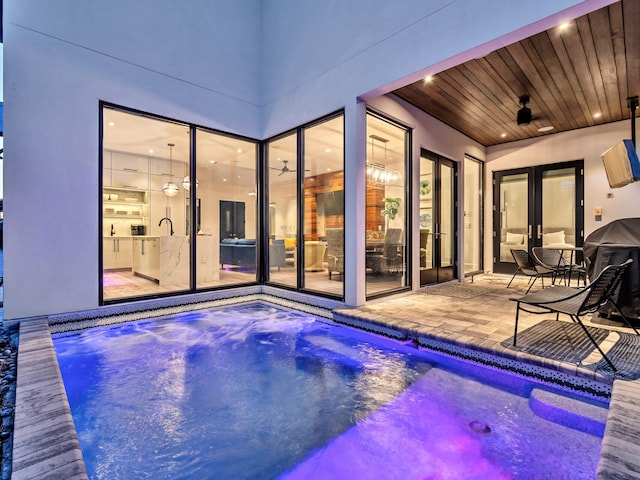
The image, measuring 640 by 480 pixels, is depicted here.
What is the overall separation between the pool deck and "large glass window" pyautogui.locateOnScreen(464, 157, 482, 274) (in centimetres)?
235

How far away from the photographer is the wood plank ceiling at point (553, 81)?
3.65m

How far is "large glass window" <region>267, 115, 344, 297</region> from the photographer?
5.49 meters

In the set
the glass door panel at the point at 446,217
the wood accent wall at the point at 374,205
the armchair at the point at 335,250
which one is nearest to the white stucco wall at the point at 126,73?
the wood accent wall at the point at 374,205

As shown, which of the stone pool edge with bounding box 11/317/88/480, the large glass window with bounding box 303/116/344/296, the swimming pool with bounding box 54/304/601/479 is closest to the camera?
the stone pool edge with bounding box 11/317/88/480

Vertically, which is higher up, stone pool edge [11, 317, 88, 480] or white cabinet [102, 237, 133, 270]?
white cabinet [102, 237, 133, 270]

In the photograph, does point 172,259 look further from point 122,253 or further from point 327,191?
point 122,253

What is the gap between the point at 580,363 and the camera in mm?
2545

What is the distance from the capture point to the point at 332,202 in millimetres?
6117

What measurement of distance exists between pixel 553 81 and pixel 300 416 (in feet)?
18.0

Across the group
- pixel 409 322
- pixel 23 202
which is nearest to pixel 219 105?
pixel 23 202

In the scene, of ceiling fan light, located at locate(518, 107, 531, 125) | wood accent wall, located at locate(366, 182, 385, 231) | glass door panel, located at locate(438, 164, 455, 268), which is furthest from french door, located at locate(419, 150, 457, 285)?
ceiling fan light, located at locate(518, 107, 531, 125)

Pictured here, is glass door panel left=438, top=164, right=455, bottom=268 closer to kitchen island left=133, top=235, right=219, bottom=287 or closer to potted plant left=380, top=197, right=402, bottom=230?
potted plant left=380, top=197, right=402, bottom=230

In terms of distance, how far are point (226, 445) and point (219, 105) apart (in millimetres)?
5139

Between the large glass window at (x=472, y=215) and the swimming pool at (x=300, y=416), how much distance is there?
4.96 metres
